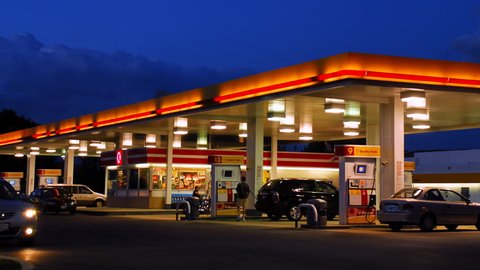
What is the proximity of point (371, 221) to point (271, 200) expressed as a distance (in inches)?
196

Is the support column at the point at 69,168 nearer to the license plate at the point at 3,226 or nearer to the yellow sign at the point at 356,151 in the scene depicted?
the yellow sign at the point at 356,151

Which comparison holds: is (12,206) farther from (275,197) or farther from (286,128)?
(286,128)

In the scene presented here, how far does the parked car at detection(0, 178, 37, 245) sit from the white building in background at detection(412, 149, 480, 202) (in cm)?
3431

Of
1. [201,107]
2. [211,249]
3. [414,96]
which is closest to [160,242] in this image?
[211,249]

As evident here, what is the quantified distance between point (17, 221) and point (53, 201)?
20285 mm

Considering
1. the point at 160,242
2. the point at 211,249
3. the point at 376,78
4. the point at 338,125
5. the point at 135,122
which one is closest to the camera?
the point at 211,249

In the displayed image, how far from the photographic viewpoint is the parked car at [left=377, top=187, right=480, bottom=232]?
73.7 ft

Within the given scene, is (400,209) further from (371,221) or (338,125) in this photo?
(338,125)

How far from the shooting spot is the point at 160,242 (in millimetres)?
17969

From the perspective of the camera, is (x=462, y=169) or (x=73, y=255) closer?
(x=73, y=255)

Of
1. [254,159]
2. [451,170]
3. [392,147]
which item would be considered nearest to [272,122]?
[254,159]

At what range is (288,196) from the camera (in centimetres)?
2923

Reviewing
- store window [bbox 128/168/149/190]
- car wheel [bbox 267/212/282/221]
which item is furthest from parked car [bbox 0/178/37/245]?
store window [bbox 128/168/149/190]

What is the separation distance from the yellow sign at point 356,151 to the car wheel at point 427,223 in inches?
120
